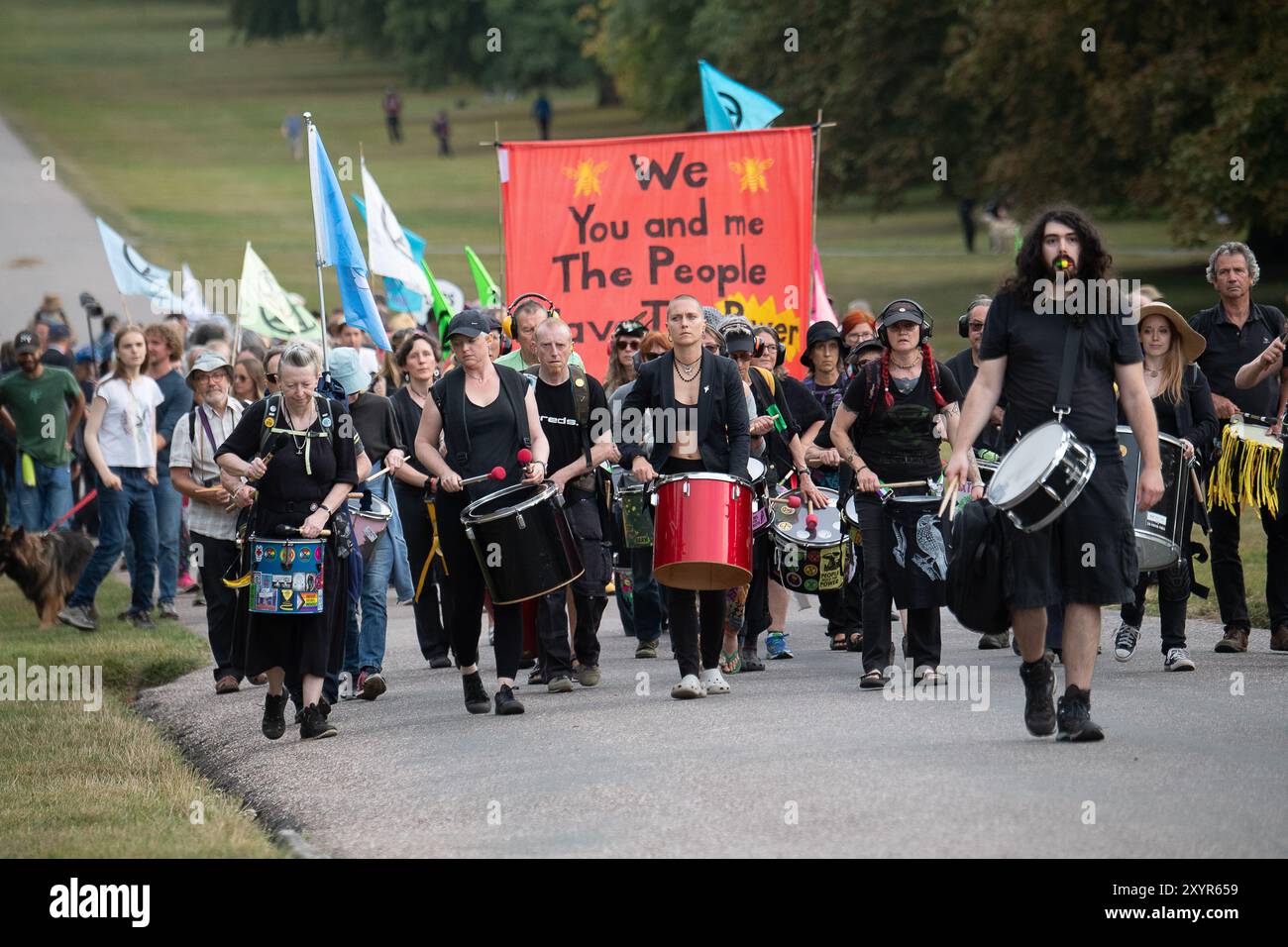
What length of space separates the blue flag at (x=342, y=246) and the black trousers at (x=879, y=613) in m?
3.48

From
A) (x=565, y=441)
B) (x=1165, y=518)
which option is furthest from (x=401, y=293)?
Result: (x=1165, y=518)

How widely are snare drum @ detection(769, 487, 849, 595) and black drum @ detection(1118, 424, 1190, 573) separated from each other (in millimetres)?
1935

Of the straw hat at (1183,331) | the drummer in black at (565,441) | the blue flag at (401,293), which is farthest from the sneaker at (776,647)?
the blue flag at (401,293)

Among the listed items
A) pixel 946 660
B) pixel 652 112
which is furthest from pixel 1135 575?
pixel 652 112

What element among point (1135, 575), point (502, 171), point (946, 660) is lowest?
point (946, 660)

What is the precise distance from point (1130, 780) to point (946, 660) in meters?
3.87

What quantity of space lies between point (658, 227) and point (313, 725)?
244 inches

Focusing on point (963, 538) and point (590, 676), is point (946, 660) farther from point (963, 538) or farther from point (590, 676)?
point (963, 538)

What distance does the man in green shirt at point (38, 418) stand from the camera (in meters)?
16.6

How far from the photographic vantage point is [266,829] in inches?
313

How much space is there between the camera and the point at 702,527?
9836 mm

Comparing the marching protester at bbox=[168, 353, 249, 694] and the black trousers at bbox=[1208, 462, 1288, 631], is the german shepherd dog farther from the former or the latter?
the black trousers at bbox=[1208, 462, 1288, 631]

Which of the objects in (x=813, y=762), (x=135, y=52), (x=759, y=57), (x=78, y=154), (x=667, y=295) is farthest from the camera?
(x=135, y=52)

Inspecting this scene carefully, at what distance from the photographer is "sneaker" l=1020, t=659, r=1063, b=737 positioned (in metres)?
8.45
